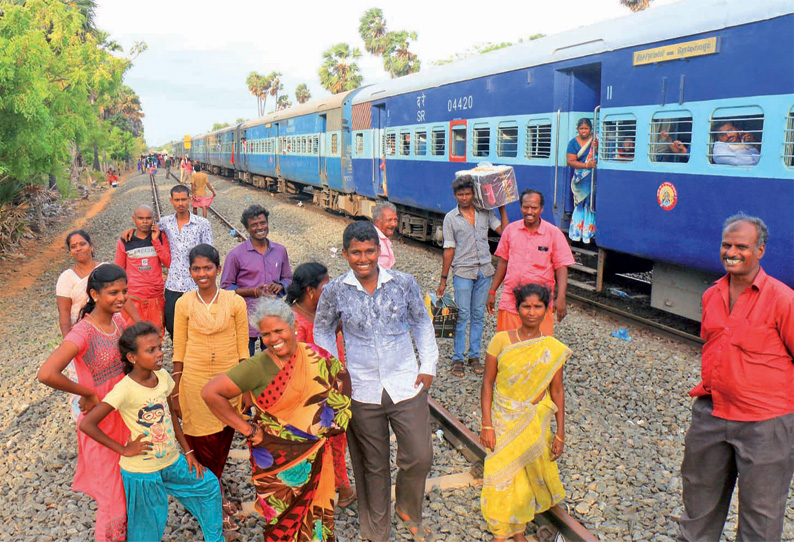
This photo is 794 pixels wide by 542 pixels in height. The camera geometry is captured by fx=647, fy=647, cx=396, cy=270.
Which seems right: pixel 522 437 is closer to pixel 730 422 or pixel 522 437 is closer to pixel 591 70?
pixel 730 422

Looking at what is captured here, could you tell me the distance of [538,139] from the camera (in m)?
9.53

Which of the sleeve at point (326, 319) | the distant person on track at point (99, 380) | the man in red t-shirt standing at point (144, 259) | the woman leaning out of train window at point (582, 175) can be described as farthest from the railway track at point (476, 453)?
the woman leaning out of train window at point (582, 175)

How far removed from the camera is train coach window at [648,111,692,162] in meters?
6.97

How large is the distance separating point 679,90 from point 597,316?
3063 millimetres

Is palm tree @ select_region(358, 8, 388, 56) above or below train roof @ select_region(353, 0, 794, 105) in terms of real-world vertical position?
above

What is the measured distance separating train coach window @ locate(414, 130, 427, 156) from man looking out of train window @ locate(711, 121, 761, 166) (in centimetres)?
701

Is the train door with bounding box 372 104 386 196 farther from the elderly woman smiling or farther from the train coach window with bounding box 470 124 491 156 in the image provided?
the elderly woman smiling

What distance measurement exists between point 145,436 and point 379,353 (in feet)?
4.09

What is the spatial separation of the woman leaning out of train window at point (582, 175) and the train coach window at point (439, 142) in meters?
3.69

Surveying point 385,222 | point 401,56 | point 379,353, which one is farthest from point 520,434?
point 401,56

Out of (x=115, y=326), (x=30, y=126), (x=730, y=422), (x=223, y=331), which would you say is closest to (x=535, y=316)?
(x=730, y=422)

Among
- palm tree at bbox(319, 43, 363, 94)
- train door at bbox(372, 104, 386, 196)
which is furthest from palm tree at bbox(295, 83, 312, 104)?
train door at bbox(372, 104, 386, 196)

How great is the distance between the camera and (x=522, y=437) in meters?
3.60

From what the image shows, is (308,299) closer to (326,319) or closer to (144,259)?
(326,319)
